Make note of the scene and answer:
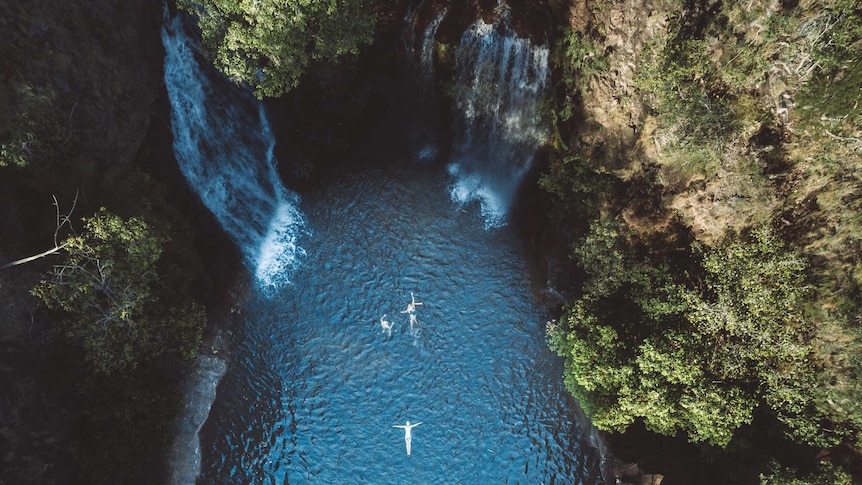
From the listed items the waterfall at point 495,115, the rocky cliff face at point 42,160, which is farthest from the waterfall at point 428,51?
the rocky cliff face at point 42,160

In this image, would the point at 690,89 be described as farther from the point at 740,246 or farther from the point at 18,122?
the point at 18,122

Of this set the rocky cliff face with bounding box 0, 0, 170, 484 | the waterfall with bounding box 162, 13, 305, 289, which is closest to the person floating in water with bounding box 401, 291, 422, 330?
the waterfall with bounding box 162, 13, 305, 289

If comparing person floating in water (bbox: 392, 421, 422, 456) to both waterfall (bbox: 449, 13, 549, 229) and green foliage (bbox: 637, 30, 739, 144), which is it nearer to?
waterfall (bbox: 449, 13, 549, 229)

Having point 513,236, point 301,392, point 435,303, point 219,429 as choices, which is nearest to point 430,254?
point 435,303

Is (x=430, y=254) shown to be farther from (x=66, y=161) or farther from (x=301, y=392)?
(x=66, y=161)

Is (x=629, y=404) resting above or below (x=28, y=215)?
below

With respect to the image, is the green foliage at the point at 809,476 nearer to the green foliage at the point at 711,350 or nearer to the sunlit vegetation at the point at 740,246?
the sunlit vegetation at the point at 740,246
